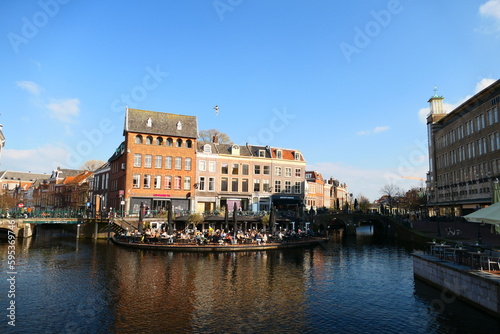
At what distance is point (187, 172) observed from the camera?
177ft

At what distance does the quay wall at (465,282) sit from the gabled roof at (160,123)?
4125 cm

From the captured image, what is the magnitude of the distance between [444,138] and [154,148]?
52.7 metres

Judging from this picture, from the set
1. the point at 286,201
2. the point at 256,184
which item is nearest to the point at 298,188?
the point at 286,201

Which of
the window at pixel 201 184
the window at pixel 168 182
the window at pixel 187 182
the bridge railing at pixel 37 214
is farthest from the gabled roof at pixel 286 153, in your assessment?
the bridge railing at pixel 37 214

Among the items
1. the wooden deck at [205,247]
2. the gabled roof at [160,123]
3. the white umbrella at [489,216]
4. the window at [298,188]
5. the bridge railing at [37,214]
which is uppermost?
the gabled roof at [160,123]

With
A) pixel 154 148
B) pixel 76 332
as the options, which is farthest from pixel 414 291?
pixel 154 148

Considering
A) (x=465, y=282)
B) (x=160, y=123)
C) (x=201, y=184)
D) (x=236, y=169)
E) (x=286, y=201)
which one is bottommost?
(x=465, y=282)

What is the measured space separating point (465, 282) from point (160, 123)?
46.6 metres

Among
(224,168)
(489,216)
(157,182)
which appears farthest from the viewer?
(224,168)

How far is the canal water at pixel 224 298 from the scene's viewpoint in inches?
535

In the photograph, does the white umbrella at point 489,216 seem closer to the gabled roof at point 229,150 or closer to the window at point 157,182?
the window at point 157,182

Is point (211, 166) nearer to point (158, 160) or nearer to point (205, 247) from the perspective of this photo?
point (158, 160)

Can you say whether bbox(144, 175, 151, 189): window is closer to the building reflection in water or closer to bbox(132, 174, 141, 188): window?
bbox(132, 174, 141, 188): window

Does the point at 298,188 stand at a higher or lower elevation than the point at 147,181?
lower
